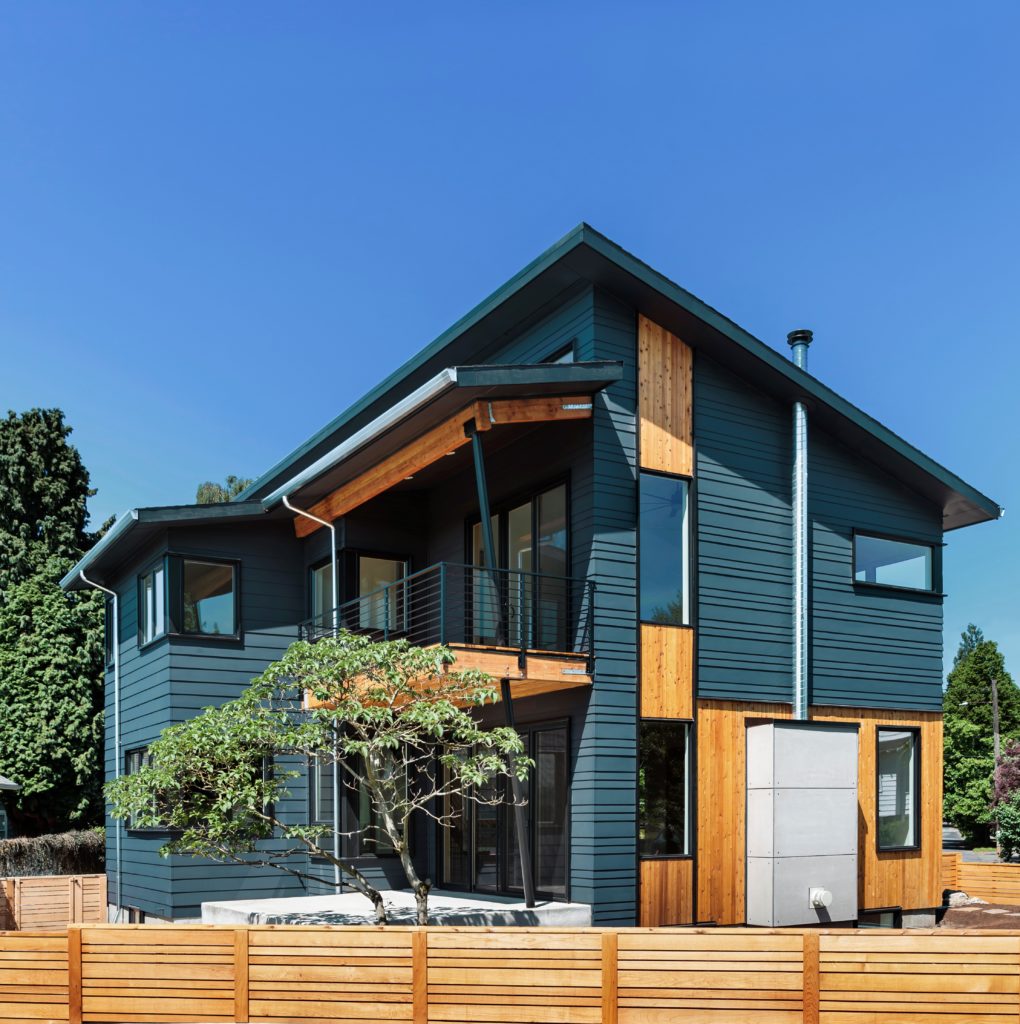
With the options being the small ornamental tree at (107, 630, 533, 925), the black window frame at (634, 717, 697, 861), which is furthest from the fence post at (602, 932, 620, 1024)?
the black window frame at (634, 717, 697, 861)

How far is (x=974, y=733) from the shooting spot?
39.7m

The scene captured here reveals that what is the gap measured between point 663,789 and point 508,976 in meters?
4.87

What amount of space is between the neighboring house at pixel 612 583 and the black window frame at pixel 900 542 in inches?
1.6

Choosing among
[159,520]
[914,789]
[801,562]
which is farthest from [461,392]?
[914,789]

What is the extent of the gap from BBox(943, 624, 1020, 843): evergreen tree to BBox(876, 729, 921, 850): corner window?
18623 mm

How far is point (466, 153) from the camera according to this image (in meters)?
26.6

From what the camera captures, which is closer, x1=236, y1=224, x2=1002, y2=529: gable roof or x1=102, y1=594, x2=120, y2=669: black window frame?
x1=236, y1=224, x2=1002, y2=529: gable roof

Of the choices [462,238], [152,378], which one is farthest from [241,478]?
[462,238]

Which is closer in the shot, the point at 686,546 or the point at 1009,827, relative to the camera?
the point at 686,546

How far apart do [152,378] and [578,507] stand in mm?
34592

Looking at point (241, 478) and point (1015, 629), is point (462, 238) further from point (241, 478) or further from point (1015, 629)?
point (1015, 629)

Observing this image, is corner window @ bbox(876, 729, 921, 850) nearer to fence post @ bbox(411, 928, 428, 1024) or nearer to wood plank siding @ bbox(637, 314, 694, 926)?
wood plank siding @ bbox(637, 314, 694, 926)

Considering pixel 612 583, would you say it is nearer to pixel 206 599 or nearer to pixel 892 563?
pixel 892 563

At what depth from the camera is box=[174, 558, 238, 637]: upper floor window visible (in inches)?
627
